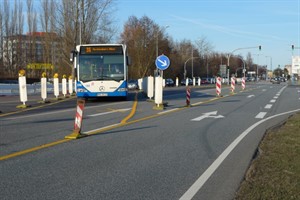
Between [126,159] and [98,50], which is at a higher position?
[98,50]

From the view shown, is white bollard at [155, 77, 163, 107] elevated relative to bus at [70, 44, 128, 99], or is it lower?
lower

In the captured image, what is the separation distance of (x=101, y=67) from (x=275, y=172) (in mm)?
17761

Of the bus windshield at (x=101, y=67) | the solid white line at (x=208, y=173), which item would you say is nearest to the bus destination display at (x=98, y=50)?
the bus windshield at (x=101, y=67)

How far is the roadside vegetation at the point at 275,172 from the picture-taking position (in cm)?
583

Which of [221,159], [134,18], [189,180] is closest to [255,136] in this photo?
[221,159]

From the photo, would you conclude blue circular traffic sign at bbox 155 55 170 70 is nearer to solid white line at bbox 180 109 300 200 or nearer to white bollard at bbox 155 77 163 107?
white bollard at bbox 155 77 163 107

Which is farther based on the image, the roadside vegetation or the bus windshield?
the bus windshield

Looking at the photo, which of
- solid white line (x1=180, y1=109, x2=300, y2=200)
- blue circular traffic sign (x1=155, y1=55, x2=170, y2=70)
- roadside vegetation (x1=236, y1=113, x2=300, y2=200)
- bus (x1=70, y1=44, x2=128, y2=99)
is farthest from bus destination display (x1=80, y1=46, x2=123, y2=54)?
roadside vegetation (x1=236, y1=113, x2=300, y2=200)

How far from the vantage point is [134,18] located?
84250mm

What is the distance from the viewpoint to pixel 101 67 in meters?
23.9

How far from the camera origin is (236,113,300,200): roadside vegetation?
19.1 ft

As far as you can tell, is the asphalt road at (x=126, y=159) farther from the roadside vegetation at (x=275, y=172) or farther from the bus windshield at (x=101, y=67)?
the bus windshield at (x=101, y=67)

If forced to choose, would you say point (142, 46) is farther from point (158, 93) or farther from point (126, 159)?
point (126, 159)

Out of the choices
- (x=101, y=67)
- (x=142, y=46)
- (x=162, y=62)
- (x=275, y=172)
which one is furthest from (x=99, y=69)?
(x=142, y=46)
